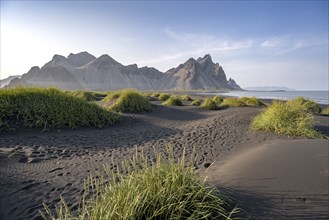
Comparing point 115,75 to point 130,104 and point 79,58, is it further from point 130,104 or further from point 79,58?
point 130,104

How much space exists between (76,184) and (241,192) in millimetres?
2769

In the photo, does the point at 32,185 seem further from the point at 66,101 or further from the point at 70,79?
the point at 70,79

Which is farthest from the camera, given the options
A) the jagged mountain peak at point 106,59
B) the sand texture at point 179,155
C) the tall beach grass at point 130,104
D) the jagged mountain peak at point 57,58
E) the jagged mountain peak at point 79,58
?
the jagged mountain peak at point 79,58

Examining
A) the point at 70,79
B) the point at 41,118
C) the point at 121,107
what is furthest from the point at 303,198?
the point at 70,79

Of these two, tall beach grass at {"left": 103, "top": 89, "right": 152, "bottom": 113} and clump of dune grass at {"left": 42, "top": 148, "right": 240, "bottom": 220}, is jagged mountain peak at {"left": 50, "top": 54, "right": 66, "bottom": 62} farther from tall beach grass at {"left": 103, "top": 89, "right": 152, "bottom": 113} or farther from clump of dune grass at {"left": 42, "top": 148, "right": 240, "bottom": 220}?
clump of dune grass at {"left": 42, "top": 148, "right": 240, "bottom": 220}

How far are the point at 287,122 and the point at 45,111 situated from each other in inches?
361

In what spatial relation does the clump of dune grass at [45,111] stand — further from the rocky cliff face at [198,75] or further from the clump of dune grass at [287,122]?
the rocky cliff face at [198,75]

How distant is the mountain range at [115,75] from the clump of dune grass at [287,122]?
103 m

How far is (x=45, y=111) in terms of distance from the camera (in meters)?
8.59

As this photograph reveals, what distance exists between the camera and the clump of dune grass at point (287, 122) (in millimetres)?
7781

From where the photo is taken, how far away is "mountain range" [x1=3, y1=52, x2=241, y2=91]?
112500 mm

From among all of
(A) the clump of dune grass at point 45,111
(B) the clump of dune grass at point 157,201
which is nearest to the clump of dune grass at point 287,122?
(B) the clump of dune grass at point 157,201

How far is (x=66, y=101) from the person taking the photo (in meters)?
9.52

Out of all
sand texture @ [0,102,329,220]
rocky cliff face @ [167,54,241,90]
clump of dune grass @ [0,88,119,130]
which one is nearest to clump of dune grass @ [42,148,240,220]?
sand texture @ [0,102,329,220]
